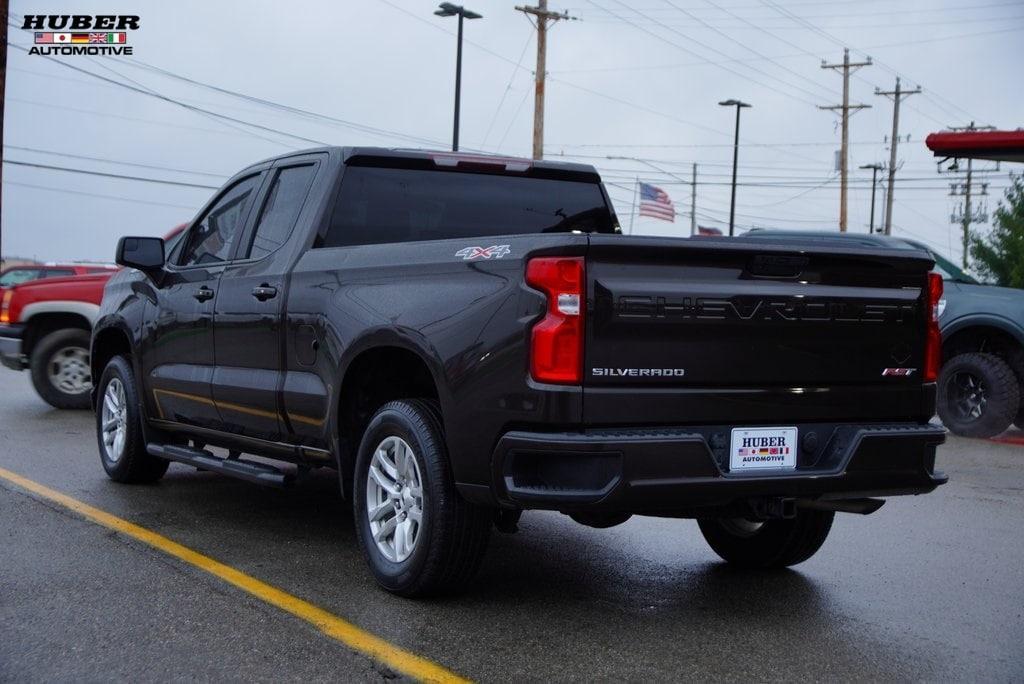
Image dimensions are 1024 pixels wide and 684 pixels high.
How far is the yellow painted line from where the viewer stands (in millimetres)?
4285

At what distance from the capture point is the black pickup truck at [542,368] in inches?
178

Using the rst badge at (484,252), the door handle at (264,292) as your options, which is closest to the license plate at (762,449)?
the rst badge at (484,252)

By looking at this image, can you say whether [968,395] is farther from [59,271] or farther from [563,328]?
[59,271]

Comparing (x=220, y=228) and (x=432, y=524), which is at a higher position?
(x=220, y=228)

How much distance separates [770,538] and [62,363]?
9.47m

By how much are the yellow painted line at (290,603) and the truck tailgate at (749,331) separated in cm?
106

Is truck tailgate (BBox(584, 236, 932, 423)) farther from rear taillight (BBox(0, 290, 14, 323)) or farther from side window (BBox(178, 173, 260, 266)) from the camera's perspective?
rear taillight (BBox(0, 290, 14, 323))

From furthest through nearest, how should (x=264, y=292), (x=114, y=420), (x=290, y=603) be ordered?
(x=114, y=420) < (x=264, y=292) < (x=290, y=603)

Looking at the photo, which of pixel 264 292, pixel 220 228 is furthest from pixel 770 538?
pixel 220 228

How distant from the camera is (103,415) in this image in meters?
8.31

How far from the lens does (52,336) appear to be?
1327 cm

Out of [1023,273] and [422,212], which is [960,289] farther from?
[1023,273]

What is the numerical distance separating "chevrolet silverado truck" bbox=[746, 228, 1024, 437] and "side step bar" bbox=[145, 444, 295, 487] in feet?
21.1

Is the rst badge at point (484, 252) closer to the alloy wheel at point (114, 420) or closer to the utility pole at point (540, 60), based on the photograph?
the alloy wheel at point (114, 420)
